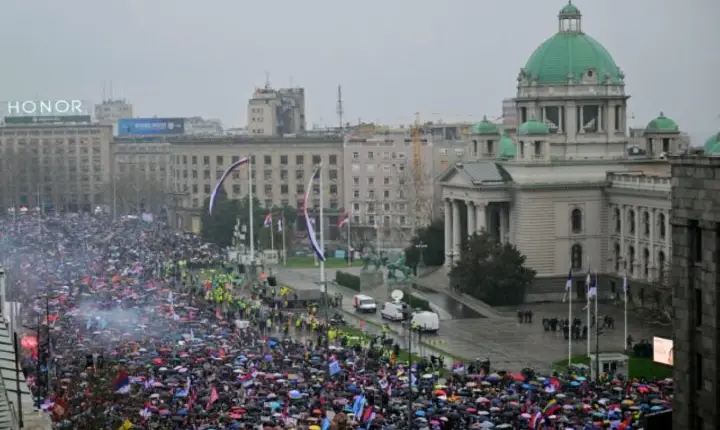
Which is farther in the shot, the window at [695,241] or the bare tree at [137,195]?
the bare tree at [137,195]

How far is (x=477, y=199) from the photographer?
8475cm

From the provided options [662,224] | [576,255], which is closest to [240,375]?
[662,224]

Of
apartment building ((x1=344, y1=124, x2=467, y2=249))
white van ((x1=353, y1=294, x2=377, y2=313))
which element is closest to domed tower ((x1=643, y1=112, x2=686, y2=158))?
white van ((x1=353, y1=294, x2=377, y2=313))

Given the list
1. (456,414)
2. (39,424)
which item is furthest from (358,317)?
(39,424)

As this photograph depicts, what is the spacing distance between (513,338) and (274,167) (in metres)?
68.0

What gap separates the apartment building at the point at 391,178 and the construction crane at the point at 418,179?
13cm

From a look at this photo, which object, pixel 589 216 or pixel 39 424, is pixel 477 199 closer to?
pixel 589 216

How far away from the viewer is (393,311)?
71188 mm

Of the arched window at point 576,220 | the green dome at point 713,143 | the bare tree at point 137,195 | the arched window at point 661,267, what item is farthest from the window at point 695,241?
the bare tree at point 137,195

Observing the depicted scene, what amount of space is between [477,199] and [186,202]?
56565 mm

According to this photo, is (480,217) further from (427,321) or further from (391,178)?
(391,178)

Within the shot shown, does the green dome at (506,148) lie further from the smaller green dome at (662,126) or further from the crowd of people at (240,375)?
the crowd of people at (240,375)

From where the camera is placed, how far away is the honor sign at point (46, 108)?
576 ft

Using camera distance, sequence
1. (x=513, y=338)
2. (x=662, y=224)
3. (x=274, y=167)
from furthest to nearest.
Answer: (x=274, y=167) < (x=662, y=224) < (x=513, y=338)
